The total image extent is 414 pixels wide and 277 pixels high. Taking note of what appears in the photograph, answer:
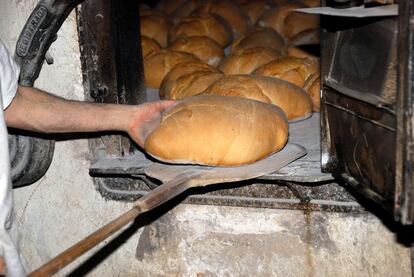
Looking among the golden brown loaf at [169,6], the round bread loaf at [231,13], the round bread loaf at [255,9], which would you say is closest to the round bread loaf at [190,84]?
the round bread loaf at [231,13]

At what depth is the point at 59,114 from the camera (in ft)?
7.50

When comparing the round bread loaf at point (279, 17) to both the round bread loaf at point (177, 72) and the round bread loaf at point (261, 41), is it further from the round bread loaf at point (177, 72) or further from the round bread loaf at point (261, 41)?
the round bread loaf at point (177, 72)

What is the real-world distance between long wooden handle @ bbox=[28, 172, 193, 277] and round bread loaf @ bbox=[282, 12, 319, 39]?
2292mm

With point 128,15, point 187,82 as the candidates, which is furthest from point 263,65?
point 128,15

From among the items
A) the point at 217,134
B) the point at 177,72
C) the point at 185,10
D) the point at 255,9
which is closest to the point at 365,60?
the point at 217,134

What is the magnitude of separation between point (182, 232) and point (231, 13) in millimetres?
2290

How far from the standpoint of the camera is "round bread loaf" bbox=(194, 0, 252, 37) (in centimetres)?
443

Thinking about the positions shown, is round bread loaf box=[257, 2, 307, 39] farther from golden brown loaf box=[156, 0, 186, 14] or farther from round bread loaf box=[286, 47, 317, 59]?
golden brown loaf box=[156, 0, 186, 14]

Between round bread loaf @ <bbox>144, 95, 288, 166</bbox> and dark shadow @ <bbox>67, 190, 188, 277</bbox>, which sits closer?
round bread loaf @ <bbox>144, 95, 288, 166</bbox>

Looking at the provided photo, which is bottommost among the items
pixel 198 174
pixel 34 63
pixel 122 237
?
pixel 122 237

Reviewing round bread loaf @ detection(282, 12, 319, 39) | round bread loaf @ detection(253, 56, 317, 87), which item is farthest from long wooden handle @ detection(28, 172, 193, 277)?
round bread loaf @ detection(282, 12, 319, 39)

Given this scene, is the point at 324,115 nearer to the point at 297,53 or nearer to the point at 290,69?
the point at 290,69

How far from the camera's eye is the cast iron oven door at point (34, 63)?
2.41 metres

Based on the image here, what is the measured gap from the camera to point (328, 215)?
2.30 m
